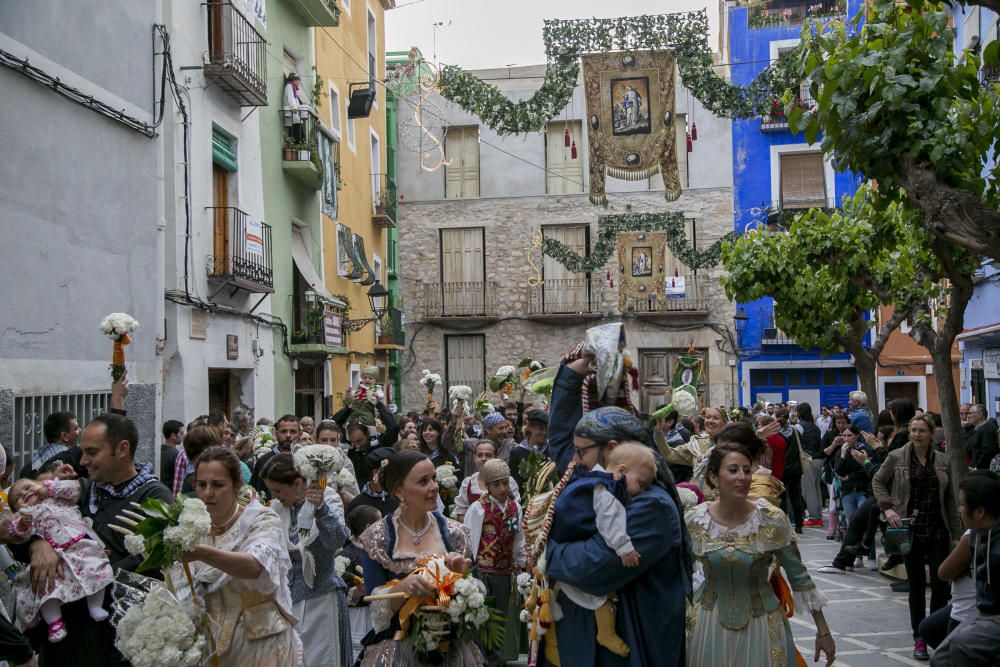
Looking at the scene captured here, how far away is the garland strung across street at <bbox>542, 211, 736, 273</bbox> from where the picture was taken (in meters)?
29.5

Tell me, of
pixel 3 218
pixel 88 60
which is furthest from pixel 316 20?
pixel 3 218

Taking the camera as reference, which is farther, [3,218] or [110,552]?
[3,218]

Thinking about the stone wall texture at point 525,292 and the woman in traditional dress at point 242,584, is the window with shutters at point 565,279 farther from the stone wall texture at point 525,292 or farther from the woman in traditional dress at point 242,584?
the woman in traditional dress at point 242,584

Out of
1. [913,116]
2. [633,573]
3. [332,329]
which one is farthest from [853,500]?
[332,329]

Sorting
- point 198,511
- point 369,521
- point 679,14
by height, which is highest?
point 679,14

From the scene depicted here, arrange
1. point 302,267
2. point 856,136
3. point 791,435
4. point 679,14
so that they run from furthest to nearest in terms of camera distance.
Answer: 1. point 679,14
2. point 302,267
3. point 791,435
4. point 856,136

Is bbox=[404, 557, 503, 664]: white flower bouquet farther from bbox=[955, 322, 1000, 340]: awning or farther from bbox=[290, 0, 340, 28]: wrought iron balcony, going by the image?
bbox=[290, 0, 340, 28]: wrought iron balcony

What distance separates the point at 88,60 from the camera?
11.3 m

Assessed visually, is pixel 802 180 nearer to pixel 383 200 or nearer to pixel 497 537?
pixel 383 200

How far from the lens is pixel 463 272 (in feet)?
101

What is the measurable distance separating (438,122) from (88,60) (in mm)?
20218

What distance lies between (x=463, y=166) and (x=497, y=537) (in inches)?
965

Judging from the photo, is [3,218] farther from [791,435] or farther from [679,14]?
[679,14]

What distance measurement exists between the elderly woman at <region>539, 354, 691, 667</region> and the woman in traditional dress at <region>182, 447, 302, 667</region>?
1.27 m
